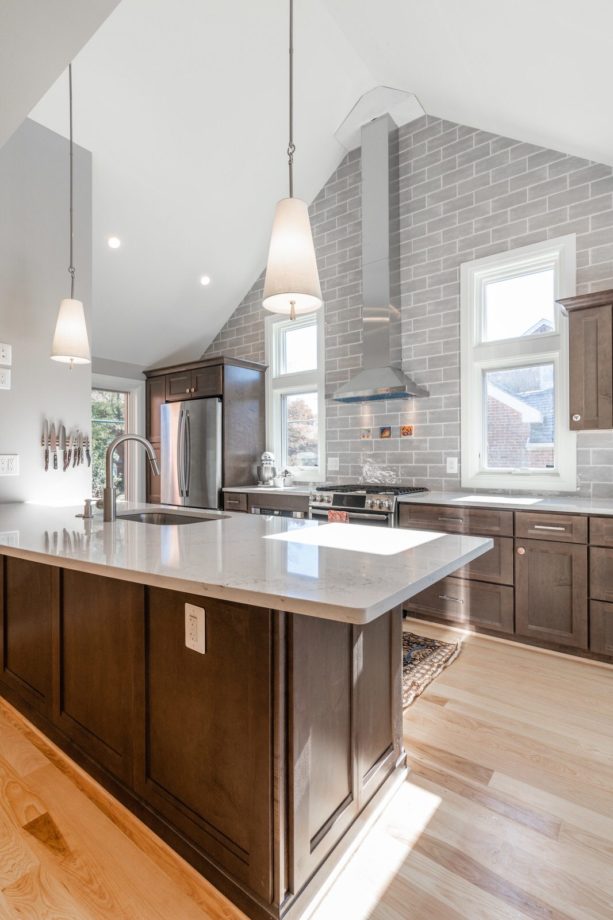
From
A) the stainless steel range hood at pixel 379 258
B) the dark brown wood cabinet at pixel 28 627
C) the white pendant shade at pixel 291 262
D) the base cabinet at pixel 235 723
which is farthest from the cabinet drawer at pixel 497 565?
the dark brown wood cabinet at pixel 28 627

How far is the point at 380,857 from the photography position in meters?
1.37

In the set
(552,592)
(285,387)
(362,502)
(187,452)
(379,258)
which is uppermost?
(379,258)

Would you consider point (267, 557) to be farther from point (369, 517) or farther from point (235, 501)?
point (235, 501)

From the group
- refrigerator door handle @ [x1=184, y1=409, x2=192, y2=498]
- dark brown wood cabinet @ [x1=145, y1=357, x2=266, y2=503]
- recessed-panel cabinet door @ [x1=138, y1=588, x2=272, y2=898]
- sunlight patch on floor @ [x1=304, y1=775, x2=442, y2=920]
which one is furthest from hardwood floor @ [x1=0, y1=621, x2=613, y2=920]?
Answer: dark brown wood cabinet @ [x1=145, y1=357, x2=266, y2=503]

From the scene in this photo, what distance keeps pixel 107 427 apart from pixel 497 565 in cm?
416

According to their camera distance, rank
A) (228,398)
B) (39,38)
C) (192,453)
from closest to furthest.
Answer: (39,38)
(228,398)
(192,453)

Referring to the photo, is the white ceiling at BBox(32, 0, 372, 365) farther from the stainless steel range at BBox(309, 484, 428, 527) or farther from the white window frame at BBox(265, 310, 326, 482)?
the stainless steel range at BBox(309, 484, 428, 527)

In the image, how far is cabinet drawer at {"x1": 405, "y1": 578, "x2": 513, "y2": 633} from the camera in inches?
115

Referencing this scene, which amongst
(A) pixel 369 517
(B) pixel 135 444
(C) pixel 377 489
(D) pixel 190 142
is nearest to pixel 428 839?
(A) pixel 369 517

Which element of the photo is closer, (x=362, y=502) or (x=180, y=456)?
(x=362, y=502)

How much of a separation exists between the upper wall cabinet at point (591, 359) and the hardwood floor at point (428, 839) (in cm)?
164

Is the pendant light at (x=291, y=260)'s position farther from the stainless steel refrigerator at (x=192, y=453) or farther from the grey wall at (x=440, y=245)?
the stainless steel refrigerator at (x=192, y=453)

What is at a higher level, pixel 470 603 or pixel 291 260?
pixel 291 260

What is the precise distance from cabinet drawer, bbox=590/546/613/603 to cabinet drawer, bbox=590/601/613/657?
0.17 ft
